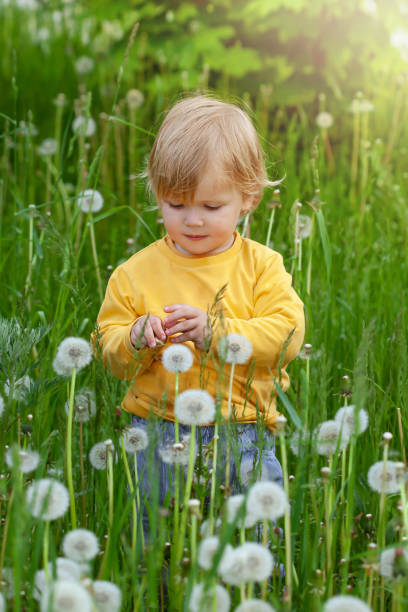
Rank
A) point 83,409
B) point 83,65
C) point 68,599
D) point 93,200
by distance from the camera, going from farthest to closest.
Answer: point 83,65 < point 93,200 < point 83,409 < point 68,599

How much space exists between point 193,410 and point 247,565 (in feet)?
1.12

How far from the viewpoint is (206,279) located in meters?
1.80

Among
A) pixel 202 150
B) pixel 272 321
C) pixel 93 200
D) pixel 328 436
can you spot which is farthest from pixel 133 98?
pixel 328 436

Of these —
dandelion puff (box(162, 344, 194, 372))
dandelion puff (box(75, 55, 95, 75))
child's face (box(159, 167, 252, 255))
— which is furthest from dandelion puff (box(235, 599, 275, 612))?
dandelion puff (box(75, 55, 95, 75))

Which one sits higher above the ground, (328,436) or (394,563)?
(328,436)

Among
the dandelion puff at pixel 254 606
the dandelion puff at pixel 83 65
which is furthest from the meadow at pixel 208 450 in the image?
the dandelion puff at pixel 83 65

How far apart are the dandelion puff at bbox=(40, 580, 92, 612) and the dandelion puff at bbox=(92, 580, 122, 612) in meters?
0.11

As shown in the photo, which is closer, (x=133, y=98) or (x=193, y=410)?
(x=193, y=410)

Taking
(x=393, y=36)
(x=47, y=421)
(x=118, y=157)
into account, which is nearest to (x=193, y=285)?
(x=47, y=421)

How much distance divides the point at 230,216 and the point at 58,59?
143 inches

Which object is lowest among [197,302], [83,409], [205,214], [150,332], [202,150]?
[83,409]

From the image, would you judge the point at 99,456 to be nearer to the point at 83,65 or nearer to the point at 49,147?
the point at 49,147

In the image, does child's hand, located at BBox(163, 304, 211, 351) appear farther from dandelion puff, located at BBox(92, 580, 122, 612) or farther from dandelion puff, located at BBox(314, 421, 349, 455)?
dandelion puff, located at BBox(92, 580, 122, 612)

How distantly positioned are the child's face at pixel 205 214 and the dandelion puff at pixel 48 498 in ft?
2.25
